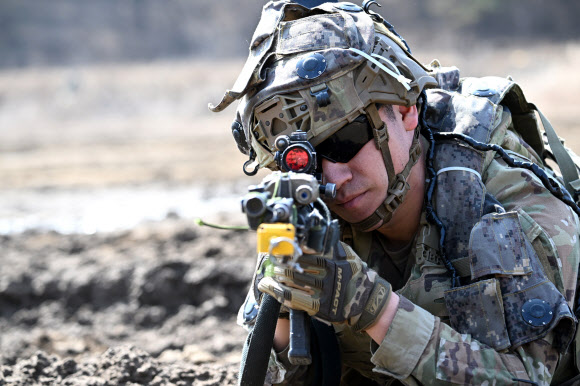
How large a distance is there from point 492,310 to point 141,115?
2278cm

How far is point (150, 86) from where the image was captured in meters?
26.7

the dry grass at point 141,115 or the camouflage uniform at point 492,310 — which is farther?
the dry grass at point 141,115

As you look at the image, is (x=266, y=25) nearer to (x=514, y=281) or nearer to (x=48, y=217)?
(x=514, y=281)

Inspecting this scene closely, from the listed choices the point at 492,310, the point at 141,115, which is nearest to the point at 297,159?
the point at 492,310

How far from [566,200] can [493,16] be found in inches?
1171

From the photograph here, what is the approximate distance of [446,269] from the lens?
3.24m

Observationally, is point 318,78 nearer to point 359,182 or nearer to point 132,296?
point 359,182

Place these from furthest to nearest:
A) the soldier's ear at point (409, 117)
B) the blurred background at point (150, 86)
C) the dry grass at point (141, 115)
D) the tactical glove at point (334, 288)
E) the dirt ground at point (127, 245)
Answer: the dry grass at point (141, 115) → the blurred background at point (150, 86) → the dirt ground at point (127, 245) → the soldier's ear at point (409, 117) → the tactical glove at point (334, 288)

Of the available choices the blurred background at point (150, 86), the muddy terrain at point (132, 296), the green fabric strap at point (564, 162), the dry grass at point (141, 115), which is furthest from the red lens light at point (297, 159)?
the dry grass at point (141, 115)

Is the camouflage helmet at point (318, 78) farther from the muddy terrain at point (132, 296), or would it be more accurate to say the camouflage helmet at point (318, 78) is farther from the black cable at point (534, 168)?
the muddy terrain at point (132, 296)

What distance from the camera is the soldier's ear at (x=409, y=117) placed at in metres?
3.36

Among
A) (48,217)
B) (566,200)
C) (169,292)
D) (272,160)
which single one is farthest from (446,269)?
(48,217)

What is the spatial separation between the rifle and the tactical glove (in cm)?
7

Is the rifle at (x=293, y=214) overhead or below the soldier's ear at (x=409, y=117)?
below
